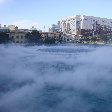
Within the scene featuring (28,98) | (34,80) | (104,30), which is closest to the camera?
(28,98)

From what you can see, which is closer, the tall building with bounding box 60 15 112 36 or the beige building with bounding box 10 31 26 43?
the beige building with bounding box 10 31 26 43

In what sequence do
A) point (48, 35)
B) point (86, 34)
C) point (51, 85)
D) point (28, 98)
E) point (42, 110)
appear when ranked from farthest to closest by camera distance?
point (86, 34), point (48, 35), point (51, 85), point (28, 98), point (42, 110)

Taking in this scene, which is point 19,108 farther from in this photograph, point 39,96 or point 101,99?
point 101,99

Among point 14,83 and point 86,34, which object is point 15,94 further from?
point 86,34

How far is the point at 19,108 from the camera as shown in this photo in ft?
39.0

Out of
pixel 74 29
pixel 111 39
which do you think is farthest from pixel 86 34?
pixel 111 39

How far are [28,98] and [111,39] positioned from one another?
101 m

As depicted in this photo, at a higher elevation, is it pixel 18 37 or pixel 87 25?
pixel 87 25

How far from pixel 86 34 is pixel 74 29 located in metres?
13.1

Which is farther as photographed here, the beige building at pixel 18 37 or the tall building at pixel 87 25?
the tall building at pixel 87 25

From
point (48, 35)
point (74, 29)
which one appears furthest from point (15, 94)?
point (74, 29)

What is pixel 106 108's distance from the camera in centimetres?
1230

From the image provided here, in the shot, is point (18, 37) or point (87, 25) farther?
point (87, 25)

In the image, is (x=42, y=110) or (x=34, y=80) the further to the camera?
(x=34, y=80)
